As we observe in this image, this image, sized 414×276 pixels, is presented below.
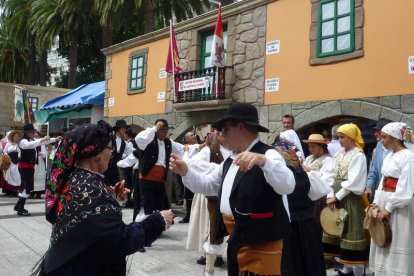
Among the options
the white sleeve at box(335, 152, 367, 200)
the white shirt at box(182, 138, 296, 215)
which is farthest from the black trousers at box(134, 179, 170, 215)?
the white shirt at box(182, 138, 296, 215)

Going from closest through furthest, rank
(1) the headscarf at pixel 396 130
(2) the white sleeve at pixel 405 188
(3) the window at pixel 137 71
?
(2) the white sleeve at pixel 405 188 → (1) the headscarf at pixel 396 130 → (3) the window at pixel 137 71

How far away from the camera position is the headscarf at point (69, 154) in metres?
2.40

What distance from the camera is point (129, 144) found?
9.57m

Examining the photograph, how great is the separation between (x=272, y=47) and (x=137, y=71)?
587 centimetres

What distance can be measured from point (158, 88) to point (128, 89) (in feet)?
5.74

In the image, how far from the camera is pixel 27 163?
952cm

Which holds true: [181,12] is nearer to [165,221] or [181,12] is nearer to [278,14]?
[278,14]

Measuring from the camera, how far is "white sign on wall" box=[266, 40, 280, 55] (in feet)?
30.6

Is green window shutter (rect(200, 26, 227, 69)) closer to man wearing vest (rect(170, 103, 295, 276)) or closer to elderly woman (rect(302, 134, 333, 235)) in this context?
elderly woman (rect(302, 134, 333, 235))

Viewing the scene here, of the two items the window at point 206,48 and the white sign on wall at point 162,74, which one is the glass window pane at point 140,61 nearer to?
the white sign on wall at point 162,74

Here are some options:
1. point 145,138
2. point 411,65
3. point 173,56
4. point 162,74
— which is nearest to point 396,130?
point 411,65

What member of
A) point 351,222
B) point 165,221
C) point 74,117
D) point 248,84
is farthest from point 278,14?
point 74,117

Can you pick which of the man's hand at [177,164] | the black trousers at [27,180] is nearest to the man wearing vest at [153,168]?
the man's hand at [177,164]

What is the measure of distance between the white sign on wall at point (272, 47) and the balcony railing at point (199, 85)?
1262 mm
